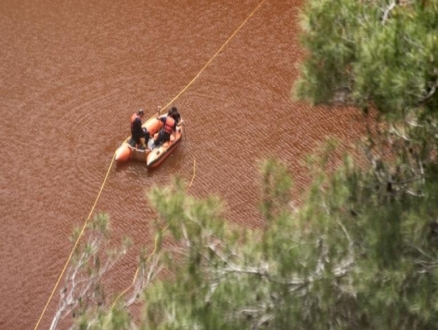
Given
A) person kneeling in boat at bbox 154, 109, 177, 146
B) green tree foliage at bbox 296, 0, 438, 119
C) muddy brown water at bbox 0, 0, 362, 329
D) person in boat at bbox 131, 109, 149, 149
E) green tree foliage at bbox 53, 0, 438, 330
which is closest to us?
green tree foliage at bbox 296, 0, 438, 119

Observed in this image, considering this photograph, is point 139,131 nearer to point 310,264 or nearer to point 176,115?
point 176,115

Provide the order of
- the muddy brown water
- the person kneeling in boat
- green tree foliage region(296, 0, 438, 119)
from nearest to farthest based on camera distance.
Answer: green tree foliage region(296, 0, 438, 119) < the muddy brown water < the person kneeling in boat

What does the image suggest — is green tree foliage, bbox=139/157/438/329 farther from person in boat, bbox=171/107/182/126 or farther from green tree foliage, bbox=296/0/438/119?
person in boat, bbox=171/107/182/126

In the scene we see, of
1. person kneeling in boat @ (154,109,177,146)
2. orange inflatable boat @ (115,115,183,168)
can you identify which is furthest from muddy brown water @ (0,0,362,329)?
person kneeling in boat @ (154,109,177,146)

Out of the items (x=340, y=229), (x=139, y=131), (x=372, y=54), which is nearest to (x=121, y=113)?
(x=139, y=131)

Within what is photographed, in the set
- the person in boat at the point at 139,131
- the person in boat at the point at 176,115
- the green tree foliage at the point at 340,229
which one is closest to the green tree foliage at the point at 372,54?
the green tree foliage at the point at 340,229

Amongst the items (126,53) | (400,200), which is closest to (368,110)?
(400,200)

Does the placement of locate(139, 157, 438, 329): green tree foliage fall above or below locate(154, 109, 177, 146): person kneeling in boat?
above

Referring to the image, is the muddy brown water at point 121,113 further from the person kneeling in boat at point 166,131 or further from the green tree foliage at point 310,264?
the green tree foliage at point 310,264
